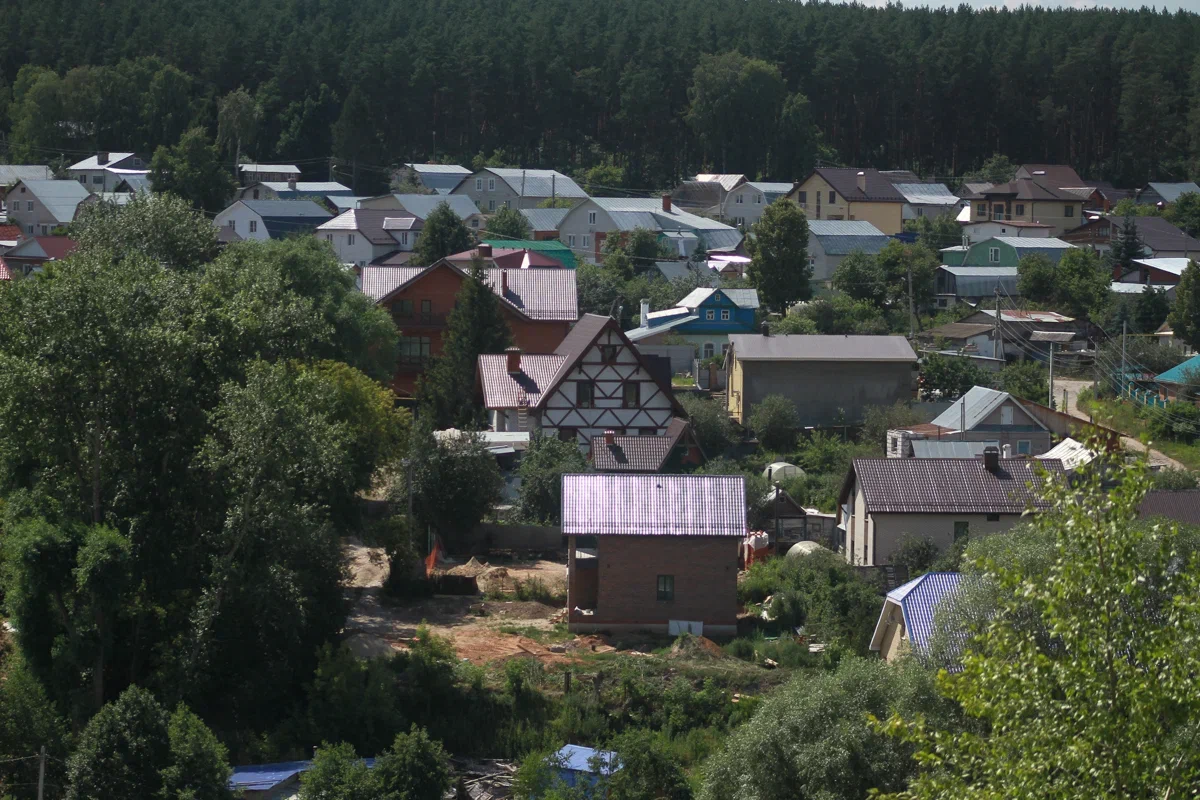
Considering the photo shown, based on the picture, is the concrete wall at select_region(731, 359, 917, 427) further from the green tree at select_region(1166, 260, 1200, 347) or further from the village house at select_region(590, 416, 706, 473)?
the green tree at select_region(1166, 260, 1200, 347)

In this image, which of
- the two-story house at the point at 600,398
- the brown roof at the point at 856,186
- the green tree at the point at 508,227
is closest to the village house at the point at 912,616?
the two-story house at the point at 600,398

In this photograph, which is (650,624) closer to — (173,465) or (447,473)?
(447,473)

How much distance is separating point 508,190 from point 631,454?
39.2 metres

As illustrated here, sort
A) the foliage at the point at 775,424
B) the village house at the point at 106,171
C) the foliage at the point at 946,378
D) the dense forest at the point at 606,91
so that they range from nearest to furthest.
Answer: the foliage at the point at 775,424
the foliage at the point at 946,378
the village house at the point at 106,171
the dense forest at the point at 606,91

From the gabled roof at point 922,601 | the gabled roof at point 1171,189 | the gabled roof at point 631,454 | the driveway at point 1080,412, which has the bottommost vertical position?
the driveway at point 1080,412

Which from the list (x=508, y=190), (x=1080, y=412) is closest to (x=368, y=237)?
(x=508, y=190)

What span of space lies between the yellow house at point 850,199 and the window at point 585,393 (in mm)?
31160

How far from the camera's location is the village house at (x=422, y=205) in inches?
2344

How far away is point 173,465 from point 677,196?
2099 inches

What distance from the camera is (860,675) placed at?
15.4 metres

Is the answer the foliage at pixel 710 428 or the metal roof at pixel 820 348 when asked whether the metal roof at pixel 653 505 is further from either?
the metal roof at pixel 820 348

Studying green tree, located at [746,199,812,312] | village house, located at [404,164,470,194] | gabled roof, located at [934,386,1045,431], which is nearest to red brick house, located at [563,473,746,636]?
gabled roof, located at [934,386,1045,431]

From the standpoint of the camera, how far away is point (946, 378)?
37.6 meters

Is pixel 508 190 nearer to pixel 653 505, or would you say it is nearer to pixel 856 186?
pixel 856 186
